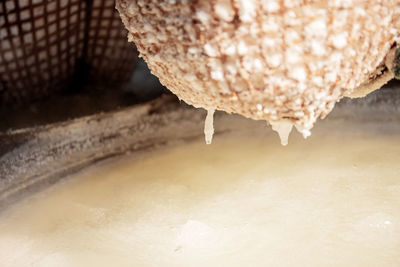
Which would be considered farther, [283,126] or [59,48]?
[59,48]

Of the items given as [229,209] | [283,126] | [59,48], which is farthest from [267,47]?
[59,48]

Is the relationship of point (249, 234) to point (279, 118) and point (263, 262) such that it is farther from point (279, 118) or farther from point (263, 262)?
Result: point (279, 118)

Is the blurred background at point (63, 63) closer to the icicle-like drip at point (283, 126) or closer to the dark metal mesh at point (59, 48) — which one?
the dark metal mesh at point (59, 48)

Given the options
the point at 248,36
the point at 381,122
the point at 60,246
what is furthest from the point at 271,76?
the point at 381,122

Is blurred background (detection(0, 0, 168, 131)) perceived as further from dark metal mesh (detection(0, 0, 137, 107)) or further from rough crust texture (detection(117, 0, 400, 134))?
rough crust texture (detection(117, 0, 400, 134))

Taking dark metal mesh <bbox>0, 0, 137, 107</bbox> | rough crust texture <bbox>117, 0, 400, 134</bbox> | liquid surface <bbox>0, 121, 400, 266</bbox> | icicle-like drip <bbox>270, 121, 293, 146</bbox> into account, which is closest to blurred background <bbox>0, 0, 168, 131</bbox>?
dark metal mesh <bbox>0, 0, 137, 107</bbox>

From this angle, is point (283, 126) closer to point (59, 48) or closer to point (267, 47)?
point (267, 47)

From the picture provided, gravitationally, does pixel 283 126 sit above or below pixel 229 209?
above
